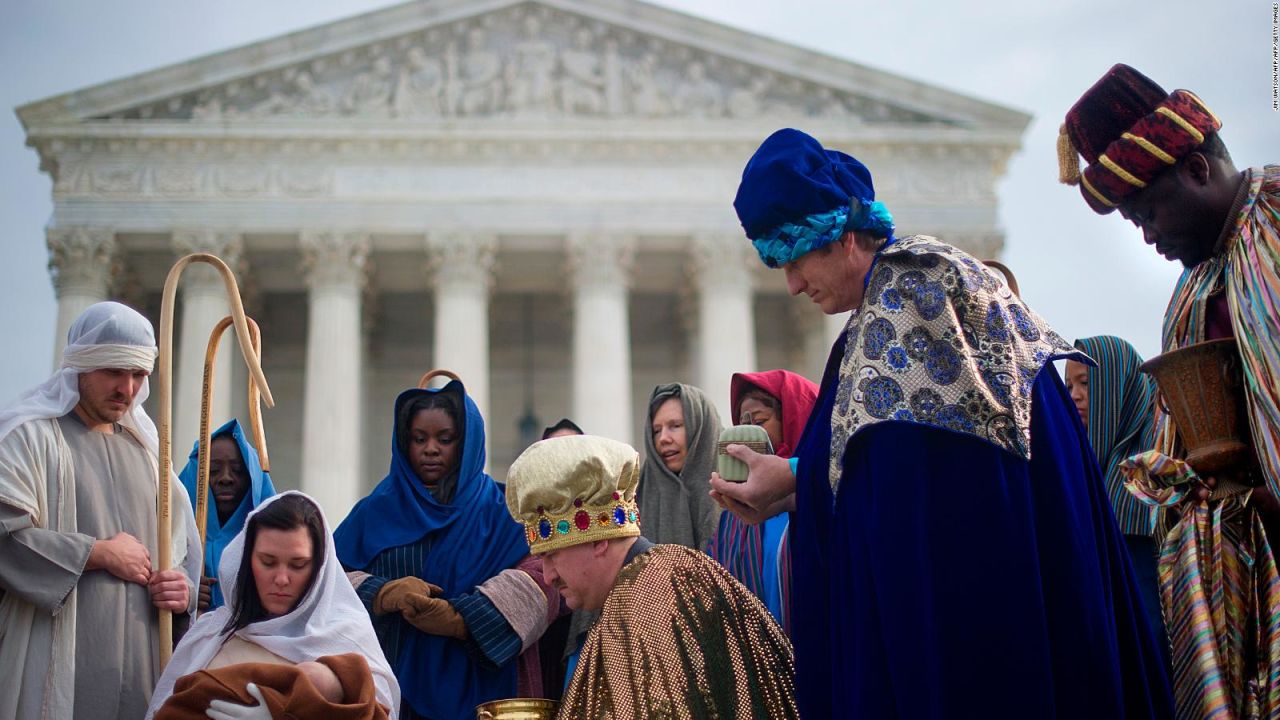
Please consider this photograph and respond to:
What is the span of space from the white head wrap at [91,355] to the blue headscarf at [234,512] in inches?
A: 47.0

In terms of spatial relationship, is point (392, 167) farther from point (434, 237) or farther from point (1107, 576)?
point (1107, 576)

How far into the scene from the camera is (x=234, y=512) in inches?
270

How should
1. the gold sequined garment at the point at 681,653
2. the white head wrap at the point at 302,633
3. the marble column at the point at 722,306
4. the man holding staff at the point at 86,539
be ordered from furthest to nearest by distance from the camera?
1. the marble column at the point at 722,306
2. the man holding staff at the point at 86,539
3. the white head wrap at the point at 302,633
4. the gold sequined garment at the point at 681,653

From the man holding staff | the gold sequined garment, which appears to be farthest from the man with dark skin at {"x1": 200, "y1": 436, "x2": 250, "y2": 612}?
the gold sequined garment

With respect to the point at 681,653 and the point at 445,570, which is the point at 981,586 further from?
the point at 445,570

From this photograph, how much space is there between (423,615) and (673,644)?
241 centimetres

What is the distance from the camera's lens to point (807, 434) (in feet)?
11.0

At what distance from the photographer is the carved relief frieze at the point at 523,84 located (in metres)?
27.6

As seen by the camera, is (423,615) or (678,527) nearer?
(423,615)

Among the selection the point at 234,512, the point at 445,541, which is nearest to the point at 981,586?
the point at 445,541

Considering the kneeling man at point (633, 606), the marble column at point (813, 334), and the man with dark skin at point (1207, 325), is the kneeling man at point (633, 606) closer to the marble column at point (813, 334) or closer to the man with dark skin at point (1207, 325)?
the man with dark skin at point (1207, 325)

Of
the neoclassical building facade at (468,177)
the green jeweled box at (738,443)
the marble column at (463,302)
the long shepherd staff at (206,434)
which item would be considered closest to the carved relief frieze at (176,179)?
the neoclassical building facade at (468,177)

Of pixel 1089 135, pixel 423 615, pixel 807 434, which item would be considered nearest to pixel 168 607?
pixel 423 615

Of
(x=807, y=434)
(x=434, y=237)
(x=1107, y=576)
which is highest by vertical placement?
(x=434, y=237)
